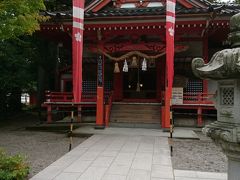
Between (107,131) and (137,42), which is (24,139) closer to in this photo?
(107,131)

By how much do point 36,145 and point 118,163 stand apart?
3.79 meters

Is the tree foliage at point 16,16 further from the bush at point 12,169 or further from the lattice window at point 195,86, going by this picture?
the lattice window at point 195,86

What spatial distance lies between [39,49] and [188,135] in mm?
11056

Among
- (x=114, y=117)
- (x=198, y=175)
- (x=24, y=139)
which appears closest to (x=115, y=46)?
(x=114, y=117)

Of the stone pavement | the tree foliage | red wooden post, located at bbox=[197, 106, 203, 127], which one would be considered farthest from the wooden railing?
the tree foliage

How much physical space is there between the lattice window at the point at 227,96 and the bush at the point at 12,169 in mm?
4128

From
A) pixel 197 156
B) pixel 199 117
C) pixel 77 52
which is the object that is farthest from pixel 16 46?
pixel 197 156

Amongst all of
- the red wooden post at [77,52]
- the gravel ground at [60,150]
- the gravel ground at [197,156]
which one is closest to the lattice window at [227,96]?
the gravel ground at [197,156]

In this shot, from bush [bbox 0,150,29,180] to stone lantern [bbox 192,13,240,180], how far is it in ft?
12.5

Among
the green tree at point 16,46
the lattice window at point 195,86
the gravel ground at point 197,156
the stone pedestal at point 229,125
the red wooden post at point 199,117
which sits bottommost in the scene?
the gravel ground at point 197,156

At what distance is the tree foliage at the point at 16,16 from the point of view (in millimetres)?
6676

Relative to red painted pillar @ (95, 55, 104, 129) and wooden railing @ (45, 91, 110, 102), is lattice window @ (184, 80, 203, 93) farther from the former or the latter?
red painted pillar @ (95, 55, 104, 129)

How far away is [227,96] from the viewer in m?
4.24

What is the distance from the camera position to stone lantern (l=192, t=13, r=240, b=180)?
12.5 ft
